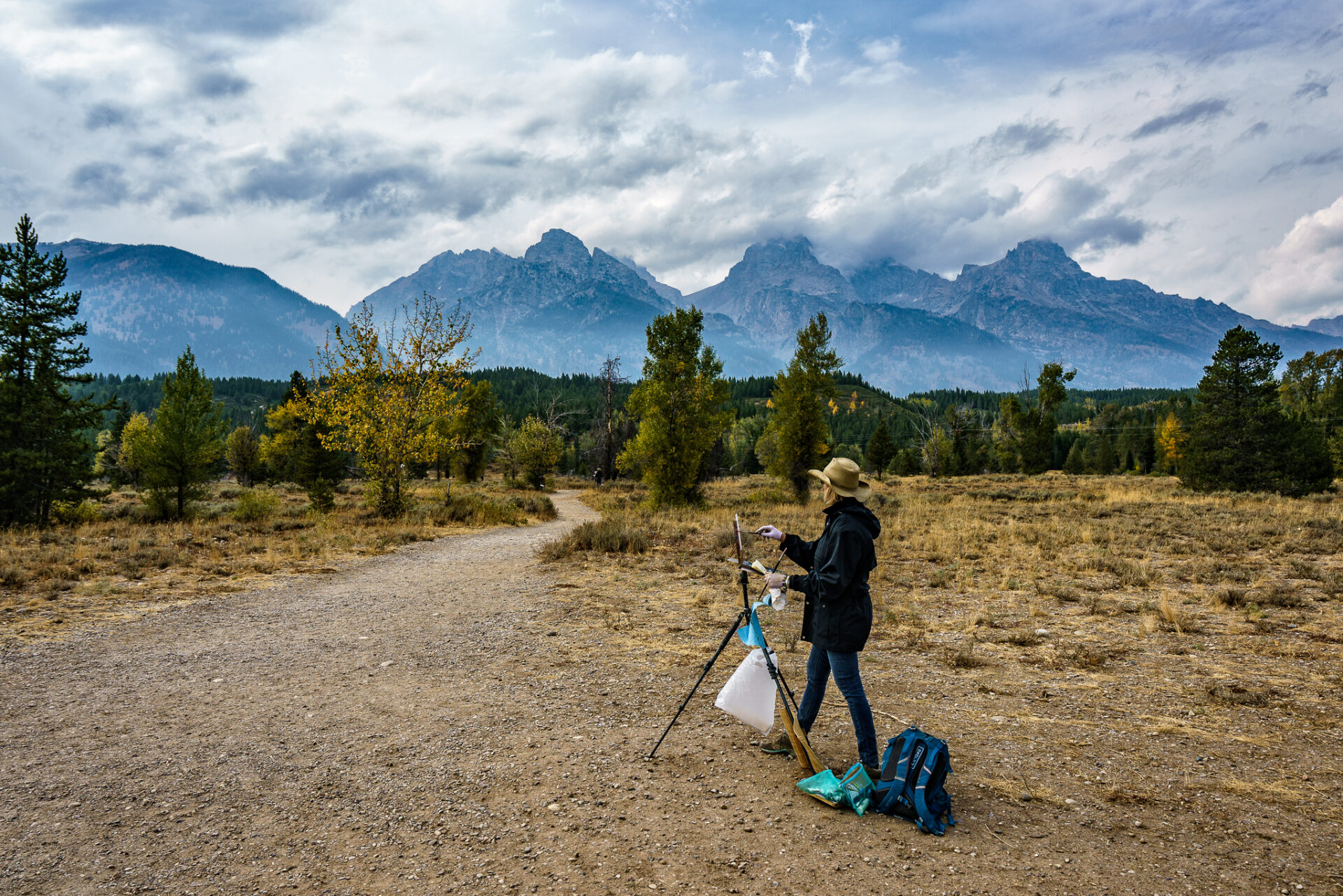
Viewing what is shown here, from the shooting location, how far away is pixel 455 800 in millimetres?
4316

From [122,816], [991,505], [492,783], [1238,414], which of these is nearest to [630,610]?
[492,783]

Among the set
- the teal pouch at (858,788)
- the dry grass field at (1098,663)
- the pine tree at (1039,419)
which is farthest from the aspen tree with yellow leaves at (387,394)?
the pine tree at (1039,419)

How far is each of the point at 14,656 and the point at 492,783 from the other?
23.2ft

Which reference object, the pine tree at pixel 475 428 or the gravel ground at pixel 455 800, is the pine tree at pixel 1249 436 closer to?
the gravel ground at pixel 455 800

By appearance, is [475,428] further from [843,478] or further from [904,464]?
[904,464]

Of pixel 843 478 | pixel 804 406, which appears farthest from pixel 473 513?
pixel 843 478

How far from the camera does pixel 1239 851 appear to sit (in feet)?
11.9

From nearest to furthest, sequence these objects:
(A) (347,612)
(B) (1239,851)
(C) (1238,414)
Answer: (B) (1239,851) → (A) (347,612) → (C) (1238,414)

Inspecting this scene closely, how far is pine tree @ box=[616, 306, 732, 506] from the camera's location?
2503 centimetres

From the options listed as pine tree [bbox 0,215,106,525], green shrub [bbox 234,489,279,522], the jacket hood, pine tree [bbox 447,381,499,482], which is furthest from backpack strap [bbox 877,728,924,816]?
pine tree [bbox 447,381,499,482]

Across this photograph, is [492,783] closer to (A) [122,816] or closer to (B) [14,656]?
(A) [122,816]

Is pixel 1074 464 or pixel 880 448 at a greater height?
pixel 880 448

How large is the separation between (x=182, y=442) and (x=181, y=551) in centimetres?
813

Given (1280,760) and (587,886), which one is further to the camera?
(1280,760)
